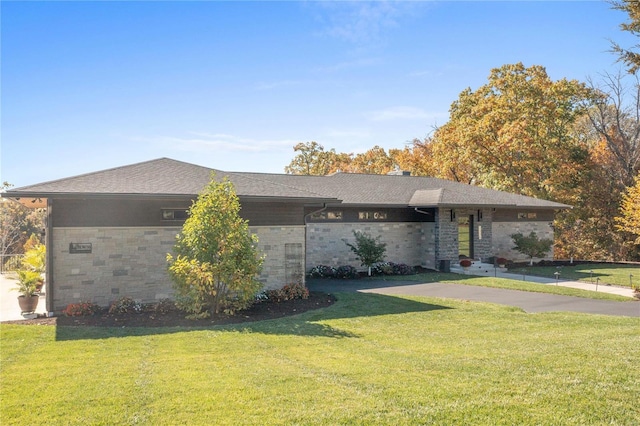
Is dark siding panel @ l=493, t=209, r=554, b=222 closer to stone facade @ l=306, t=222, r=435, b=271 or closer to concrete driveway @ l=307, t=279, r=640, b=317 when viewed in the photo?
stone facade @ l=306, t=222, r=435, b=271

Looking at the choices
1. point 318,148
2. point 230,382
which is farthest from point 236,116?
point 318,148

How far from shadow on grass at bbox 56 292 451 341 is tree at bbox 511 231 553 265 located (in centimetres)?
1346

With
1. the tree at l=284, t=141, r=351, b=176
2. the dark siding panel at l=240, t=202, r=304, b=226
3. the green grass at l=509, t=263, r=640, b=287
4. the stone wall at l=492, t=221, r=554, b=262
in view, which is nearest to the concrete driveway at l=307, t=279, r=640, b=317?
the dark siding panel at l=240, t=202, r=304, b=226

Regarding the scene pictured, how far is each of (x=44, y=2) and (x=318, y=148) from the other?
48019 millimetres

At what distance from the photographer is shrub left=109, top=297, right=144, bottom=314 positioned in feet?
41.4

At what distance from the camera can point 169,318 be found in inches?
475

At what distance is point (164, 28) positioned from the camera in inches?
548

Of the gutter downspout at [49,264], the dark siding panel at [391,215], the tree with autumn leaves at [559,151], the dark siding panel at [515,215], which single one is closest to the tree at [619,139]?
the tree with autumn leaves at [559,151]

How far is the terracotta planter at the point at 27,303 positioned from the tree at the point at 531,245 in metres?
23.3

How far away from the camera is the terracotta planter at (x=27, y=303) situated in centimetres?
1240

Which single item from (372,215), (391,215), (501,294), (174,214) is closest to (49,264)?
(174,214)

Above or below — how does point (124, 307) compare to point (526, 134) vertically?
below

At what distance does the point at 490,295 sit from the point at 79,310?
13641mm

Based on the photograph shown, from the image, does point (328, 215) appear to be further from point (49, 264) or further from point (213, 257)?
point (49, 264)
